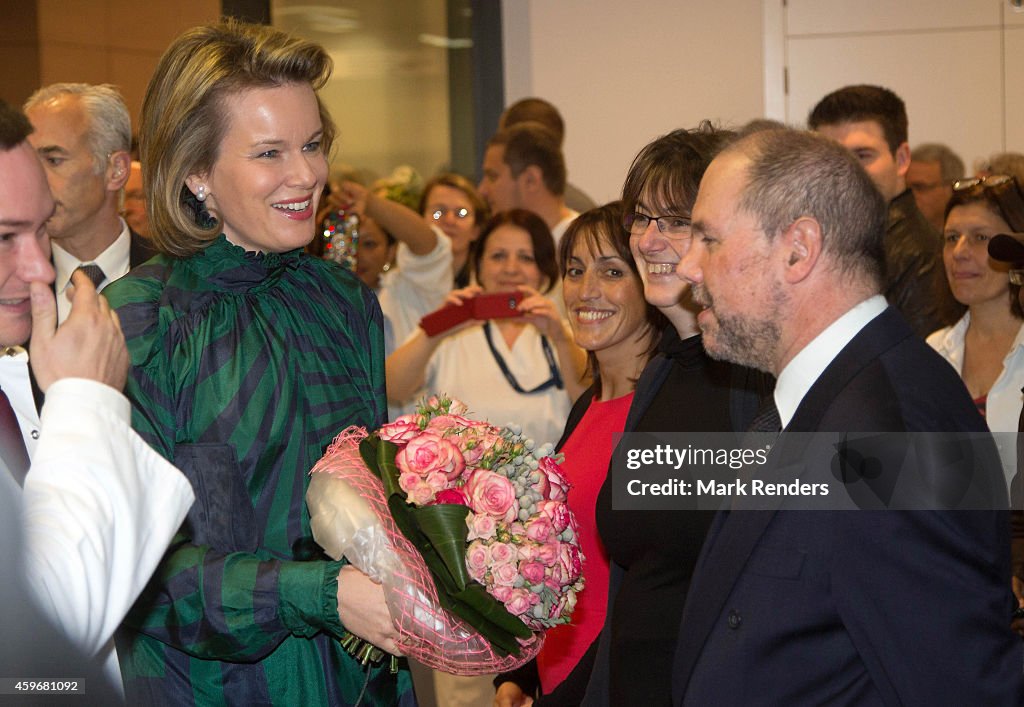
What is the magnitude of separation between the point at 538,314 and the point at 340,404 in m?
1.87

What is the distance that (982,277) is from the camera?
3400mm

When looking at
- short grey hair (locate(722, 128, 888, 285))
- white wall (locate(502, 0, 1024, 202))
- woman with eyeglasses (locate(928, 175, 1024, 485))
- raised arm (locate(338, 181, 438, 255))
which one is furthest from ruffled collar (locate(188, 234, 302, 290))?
white wall (locate(502, 0, 1024, 202))

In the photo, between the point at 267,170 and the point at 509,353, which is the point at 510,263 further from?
the point at 267,170

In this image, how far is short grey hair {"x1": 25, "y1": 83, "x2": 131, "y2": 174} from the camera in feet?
11.1

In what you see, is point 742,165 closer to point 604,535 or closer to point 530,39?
point 604,535

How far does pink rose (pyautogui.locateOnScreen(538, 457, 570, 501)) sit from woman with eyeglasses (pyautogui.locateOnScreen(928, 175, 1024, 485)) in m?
1.75

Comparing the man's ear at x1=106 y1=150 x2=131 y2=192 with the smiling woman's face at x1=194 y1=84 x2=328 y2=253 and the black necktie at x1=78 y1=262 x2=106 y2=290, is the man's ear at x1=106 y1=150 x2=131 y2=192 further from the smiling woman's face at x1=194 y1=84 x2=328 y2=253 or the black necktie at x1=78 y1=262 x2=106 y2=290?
the smiling woman's face at x1=194 y1=84 x2=328 y2=253

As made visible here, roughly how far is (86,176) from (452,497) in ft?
6.48

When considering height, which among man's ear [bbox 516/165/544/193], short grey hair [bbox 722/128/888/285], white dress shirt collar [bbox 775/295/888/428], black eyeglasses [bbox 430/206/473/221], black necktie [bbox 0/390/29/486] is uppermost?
man's ear [bbox 516/165/544/193]

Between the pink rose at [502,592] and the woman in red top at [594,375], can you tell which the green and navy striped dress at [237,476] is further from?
the woman in red top at [594,375]

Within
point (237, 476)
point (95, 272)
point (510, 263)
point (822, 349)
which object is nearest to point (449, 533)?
point (237, 476)

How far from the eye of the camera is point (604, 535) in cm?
223

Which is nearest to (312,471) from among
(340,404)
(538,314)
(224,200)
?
(340,404)

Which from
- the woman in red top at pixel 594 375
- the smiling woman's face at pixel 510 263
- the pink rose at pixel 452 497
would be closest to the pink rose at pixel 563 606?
the pink rose at pixel 452 497
